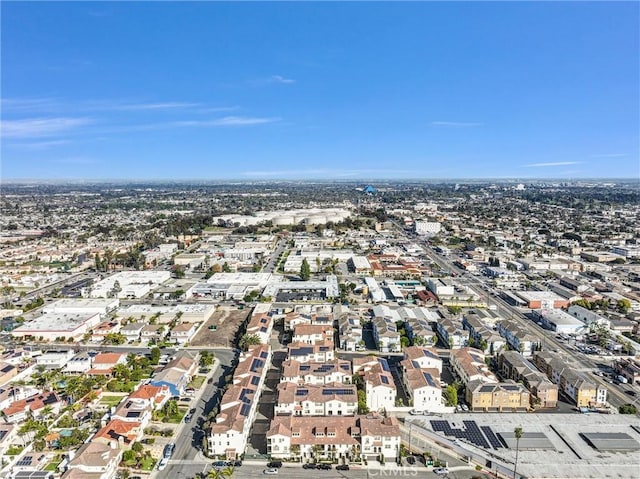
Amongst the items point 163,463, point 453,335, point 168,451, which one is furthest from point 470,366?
point 163,463

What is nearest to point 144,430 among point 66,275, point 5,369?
point 5,369

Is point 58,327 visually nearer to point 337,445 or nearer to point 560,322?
point 337,445

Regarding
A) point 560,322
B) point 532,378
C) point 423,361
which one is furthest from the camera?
point 560,322

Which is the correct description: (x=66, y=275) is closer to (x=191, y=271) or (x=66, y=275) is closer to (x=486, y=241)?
(x=191, y=271)

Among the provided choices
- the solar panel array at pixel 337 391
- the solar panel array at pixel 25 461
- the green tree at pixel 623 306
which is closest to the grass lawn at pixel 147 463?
the solar panel array at pixel 25 461

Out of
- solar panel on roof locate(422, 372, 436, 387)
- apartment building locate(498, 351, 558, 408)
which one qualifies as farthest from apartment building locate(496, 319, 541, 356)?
solar panel on roof locate(422, 372, 436, 387)

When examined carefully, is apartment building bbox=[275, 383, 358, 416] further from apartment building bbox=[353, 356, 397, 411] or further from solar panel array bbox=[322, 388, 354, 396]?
apartment building bbox=[353, 356, 397, 411]
